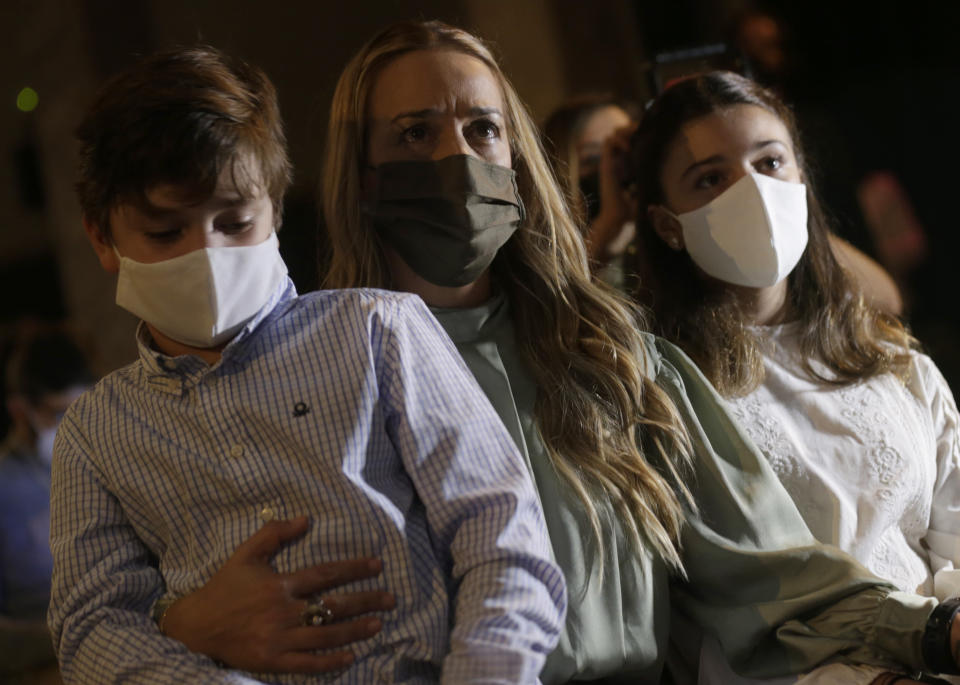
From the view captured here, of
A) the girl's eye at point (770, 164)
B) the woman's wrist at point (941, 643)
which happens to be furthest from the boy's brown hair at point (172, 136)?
the woman's wrist at point (941, 643)

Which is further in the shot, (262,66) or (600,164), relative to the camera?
(600,164)

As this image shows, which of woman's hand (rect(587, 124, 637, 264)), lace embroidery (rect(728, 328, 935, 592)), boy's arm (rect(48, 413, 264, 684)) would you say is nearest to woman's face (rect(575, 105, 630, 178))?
Answer: woman's hand (rect(587, 124, 637, 264))

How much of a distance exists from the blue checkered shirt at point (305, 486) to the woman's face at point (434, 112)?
43 centimetres

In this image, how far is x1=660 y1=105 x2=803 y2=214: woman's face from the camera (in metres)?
2.21

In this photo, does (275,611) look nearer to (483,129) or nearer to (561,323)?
(561,323)

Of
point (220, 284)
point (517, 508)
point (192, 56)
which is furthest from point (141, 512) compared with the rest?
point (192, 56)

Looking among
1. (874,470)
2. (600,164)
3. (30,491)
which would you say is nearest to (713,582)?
(874,470)

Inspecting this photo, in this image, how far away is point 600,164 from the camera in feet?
8.96

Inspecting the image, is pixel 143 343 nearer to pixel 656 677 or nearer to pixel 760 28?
pixel 656 677

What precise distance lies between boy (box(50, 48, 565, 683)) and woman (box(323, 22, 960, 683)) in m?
0.33

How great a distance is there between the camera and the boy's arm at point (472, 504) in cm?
126

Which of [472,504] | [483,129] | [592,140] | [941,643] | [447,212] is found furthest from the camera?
[592,140]

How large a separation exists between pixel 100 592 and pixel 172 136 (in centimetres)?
66

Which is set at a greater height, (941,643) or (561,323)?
(561,323)
